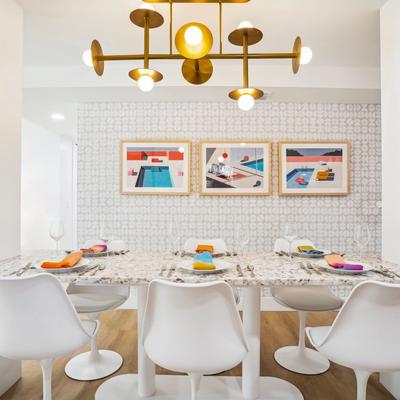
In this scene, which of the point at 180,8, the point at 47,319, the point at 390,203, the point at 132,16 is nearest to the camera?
the point at 47,319

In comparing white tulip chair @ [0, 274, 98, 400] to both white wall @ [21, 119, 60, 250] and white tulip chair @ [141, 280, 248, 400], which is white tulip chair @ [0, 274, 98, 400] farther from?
white wall @ [21, 119, 60, 250]

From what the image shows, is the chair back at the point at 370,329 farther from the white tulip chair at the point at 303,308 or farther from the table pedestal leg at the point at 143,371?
the table pedestal leg at the point at 143,371

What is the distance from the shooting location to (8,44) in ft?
6.39

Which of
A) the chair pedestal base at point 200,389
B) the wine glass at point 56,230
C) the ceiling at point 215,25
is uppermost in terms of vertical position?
the ceiling at point 215,25

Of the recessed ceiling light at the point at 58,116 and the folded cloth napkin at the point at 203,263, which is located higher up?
the recessed ceiling light at the point at 58,116

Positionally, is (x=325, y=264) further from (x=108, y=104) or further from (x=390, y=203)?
(x=108, y=104)

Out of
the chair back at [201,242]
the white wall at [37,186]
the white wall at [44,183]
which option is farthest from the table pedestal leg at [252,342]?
the white wall at [37,186]

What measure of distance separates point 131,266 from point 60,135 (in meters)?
4.51

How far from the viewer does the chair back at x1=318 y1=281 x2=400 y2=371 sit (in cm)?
118

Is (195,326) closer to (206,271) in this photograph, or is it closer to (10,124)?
(206,271)

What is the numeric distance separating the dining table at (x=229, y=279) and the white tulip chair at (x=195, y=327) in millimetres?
207

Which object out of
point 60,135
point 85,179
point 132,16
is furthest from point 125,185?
point 60,135

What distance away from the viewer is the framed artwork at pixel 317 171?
3305 millimetres

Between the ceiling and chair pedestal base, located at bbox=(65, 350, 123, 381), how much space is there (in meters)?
2.45
